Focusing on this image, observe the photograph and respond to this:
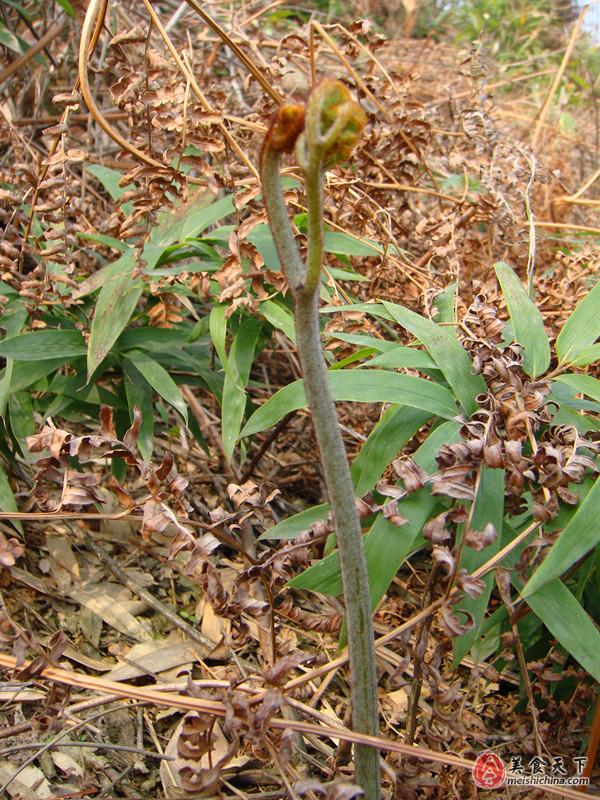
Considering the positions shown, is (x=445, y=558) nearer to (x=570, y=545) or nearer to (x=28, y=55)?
(x=570, y=545)

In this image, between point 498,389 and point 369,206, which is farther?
point 369,206

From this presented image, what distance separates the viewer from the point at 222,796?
86cm

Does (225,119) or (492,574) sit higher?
(225,119)

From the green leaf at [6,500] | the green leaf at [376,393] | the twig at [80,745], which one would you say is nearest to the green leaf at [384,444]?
the green leaf at [376,393]

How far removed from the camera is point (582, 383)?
3.20 ft

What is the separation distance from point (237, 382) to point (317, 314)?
1.98 feet

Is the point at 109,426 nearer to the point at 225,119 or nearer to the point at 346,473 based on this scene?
the point at 346,473

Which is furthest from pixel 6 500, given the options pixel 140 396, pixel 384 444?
pixel 384 444

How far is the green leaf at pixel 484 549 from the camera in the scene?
0.82 meters

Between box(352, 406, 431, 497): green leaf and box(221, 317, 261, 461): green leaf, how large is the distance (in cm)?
20

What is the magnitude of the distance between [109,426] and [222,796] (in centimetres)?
44

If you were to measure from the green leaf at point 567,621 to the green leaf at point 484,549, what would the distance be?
6 cm

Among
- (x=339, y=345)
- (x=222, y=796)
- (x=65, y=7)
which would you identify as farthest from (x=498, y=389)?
(x=65, y=7)

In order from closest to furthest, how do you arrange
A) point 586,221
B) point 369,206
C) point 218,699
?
point 218,699 < point 369,206 < point 586,221
